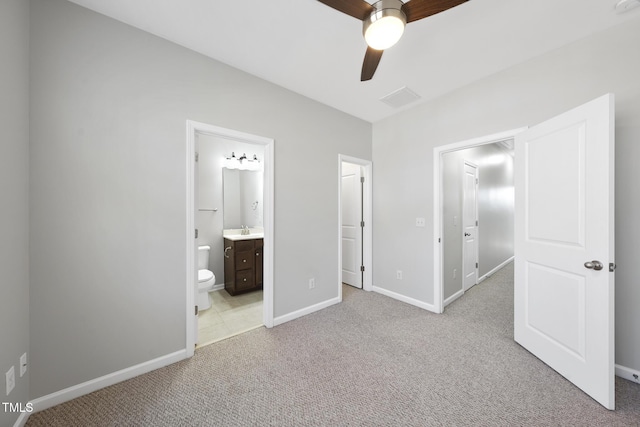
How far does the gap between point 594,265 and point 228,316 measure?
10.8 ft

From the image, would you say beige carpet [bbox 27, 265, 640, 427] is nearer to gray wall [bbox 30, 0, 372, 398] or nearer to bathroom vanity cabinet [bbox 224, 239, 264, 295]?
gray wall [bbox 30, 0, 372, 398]

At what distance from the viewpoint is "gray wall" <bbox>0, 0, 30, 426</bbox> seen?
116cm

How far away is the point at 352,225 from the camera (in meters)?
3.70

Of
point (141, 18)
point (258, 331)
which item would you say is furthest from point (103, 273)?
point (141, 18)

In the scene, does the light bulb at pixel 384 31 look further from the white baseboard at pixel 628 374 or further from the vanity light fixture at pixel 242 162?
the vanity light fixture at pixel 242 162

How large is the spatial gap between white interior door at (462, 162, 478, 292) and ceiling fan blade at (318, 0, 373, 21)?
290 centimetres

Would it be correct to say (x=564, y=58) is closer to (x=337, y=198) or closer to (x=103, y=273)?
(x=337, y=198)

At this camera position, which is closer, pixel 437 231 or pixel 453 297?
pixel 437 231

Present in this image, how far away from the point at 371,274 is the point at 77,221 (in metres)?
3.26

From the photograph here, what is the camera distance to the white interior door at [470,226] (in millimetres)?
3424

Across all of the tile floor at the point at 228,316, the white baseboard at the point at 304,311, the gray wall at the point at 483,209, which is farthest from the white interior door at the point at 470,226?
the tile floor at the point at 228,316

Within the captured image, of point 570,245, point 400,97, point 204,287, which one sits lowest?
point 204,287

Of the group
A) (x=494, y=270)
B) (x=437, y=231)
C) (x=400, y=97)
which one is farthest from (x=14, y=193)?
(x=494, y=270)

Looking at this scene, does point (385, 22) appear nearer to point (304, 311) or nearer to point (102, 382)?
point (304, 311)
